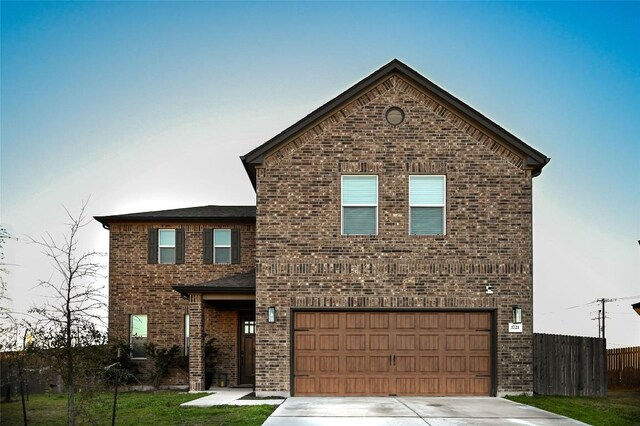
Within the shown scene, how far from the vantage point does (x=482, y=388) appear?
20.3 meters

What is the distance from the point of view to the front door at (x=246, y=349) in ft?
83.1

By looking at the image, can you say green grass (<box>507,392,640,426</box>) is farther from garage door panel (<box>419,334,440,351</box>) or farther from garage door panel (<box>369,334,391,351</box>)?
garage door panel (<box>369,334,391,351</box>)

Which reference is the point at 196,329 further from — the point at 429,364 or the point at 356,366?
the point at 429,364

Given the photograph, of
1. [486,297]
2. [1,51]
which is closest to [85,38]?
[1,51]

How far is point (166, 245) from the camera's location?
26.2m

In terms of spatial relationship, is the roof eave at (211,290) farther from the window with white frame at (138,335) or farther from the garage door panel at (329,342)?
the window with white frame at (138,335)

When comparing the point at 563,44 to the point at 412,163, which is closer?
the point at 412,163

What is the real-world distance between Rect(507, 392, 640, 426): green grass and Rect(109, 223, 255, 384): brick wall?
10.8 m

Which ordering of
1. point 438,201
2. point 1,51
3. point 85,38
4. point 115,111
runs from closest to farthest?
point 1,51
point 438,201
point 85,38
point 115,111

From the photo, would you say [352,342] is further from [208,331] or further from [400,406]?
[208,331]

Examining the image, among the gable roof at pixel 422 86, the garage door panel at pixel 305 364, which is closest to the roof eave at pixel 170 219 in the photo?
the gable roof at pixel 422 86

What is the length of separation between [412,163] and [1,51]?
11.1 metres

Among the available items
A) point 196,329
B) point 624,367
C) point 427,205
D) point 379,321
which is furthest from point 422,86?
point 624,367

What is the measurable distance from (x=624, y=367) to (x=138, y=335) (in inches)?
666
